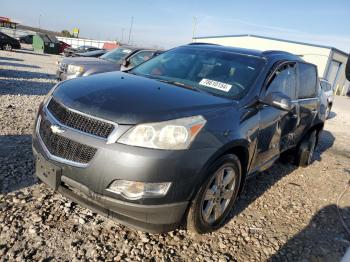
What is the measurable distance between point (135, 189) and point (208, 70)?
1905 millimetres

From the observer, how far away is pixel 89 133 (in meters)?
2.63

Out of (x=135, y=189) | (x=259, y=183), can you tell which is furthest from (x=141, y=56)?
(x=135, y=189)

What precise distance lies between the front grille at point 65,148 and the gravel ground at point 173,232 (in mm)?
756

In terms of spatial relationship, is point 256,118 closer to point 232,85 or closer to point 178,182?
point 232,85

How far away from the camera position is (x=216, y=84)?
3668 millimetres

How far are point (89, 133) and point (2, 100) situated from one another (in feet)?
19.4

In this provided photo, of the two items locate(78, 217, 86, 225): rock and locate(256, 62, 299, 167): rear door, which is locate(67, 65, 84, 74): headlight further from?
locate(78, 217, 86, 225): rock

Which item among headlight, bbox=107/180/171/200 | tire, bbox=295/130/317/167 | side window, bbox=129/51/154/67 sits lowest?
tire, bbox=295/130/317/167

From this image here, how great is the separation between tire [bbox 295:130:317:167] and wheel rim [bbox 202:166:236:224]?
2743mm

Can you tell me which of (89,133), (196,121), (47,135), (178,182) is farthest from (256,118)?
(47,135)

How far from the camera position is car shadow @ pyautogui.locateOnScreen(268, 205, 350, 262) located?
3.33 meters

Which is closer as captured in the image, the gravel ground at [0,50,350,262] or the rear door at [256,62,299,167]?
the gravel ground at [0,50,350,262]

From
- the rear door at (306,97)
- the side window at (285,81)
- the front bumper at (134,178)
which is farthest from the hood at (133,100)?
the rear door at (306,97)

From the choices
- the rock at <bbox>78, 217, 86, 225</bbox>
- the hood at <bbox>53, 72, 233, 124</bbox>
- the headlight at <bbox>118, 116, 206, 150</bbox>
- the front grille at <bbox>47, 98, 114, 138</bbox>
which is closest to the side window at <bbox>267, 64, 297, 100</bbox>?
the hood at <bbox>53, 72, 233, 124</bbox>
